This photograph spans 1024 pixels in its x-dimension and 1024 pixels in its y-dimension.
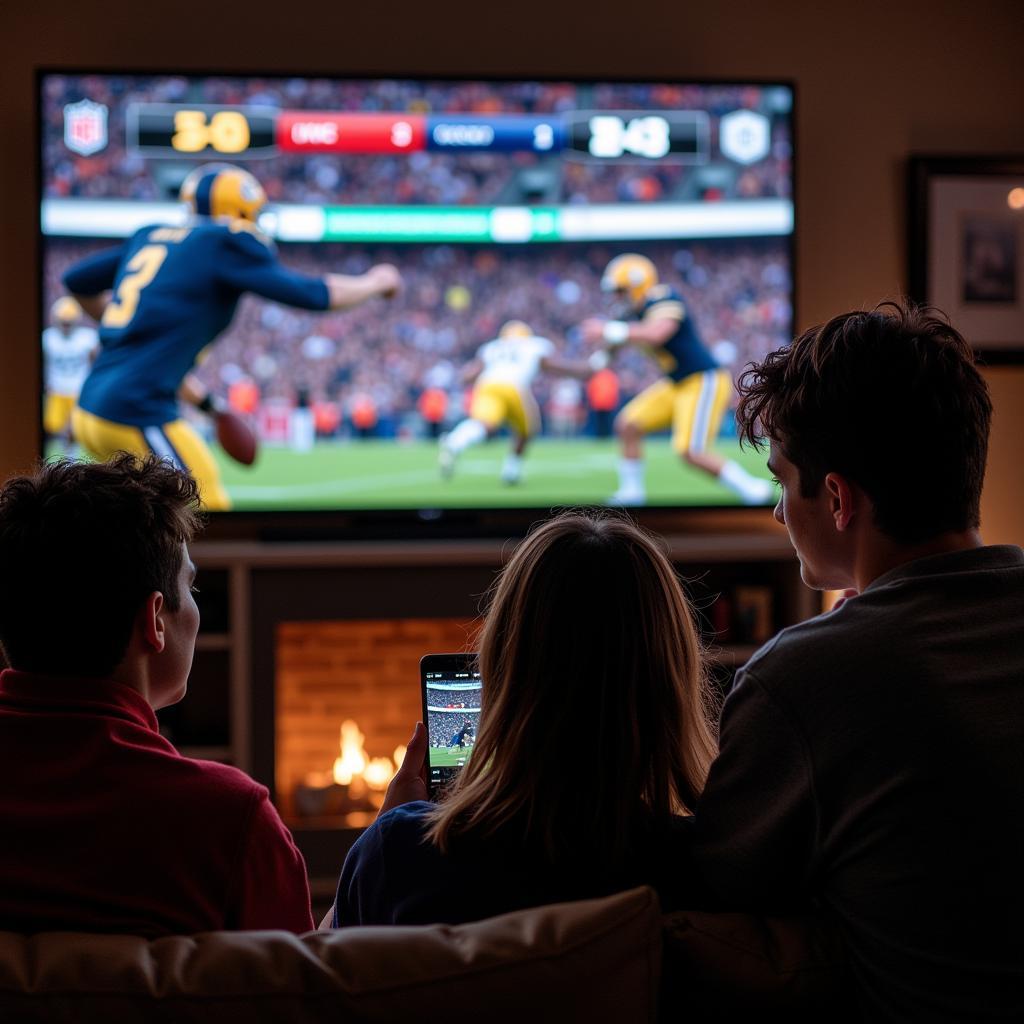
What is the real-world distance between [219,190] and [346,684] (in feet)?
5.28

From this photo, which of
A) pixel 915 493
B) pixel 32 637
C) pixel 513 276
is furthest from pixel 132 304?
pixel 915 493

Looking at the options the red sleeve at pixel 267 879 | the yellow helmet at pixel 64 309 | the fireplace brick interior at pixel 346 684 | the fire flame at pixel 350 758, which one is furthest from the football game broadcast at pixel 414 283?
the red sleeve at pixel 267 879

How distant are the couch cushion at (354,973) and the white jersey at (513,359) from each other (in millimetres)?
2908

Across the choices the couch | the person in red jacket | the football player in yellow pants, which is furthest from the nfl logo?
the couch

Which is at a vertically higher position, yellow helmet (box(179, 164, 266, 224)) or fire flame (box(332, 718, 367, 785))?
yellow helmet (box(179, 164, 266, 224))

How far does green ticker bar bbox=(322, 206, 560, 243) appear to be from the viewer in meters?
3.58

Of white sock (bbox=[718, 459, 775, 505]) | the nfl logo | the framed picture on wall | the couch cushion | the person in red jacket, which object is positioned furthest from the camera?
the framed picture on wall

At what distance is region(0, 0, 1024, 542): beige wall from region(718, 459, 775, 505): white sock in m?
0.60

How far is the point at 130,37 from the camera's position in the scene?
3.64 metres

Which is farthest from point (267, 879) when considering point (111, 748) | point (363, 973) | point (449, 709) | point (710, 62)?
point (710, 62)

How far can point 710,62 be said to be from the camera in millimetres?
3863

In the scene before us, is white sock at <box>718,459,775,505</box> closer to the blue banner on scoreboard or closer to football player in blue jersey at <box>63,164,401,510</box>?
the blue banner on scoreboard

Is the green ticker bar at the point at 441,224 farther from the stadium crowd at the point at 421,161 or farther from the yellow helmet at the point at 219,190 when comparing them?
the yellow helmet at the point at 219,190

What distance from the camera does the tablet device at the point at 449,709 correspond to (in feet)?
4.64
